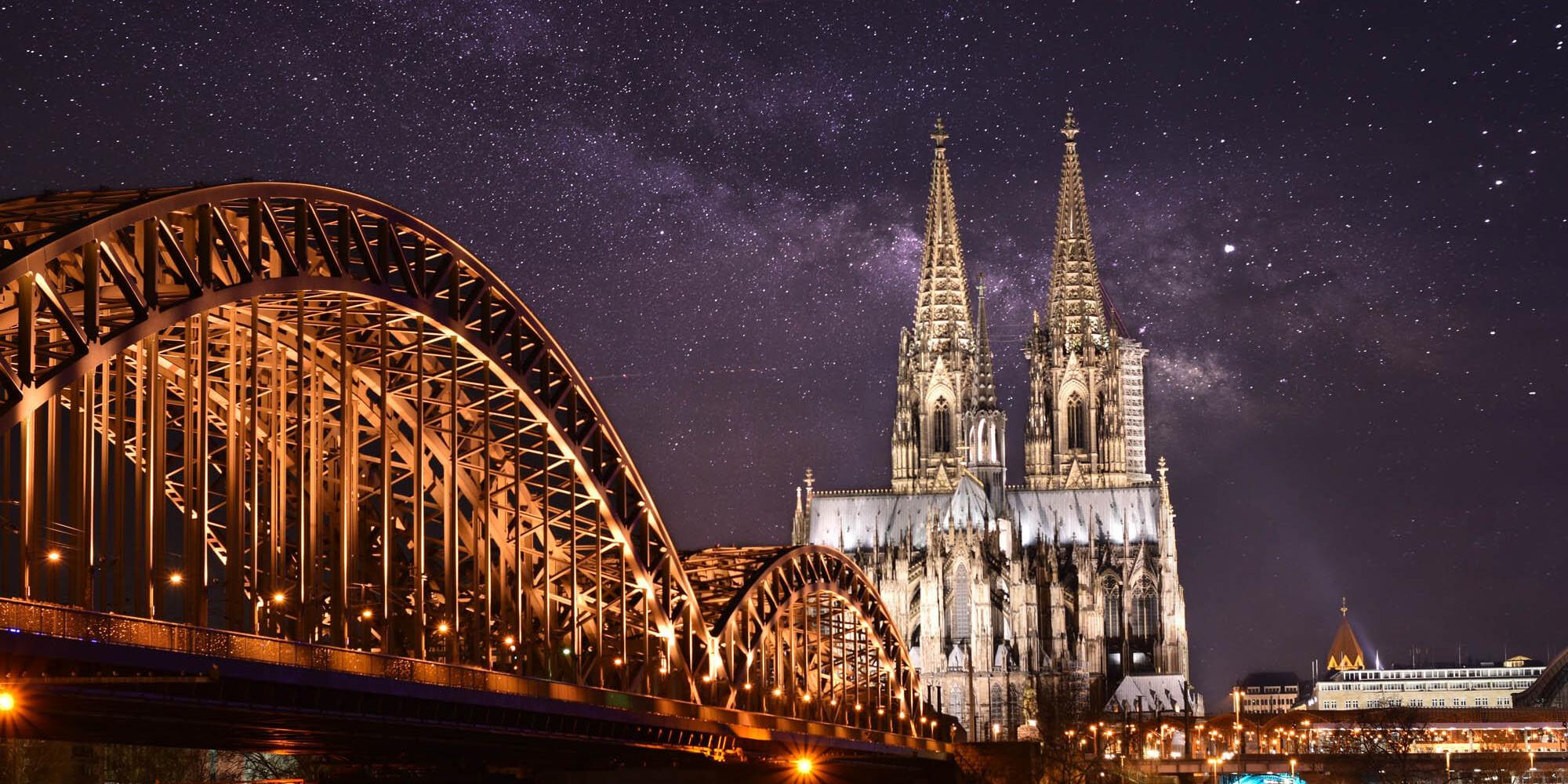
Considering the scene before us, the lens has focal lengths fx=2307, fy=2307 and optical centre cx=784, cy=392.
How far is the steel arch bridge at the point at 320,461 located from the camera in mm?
42000

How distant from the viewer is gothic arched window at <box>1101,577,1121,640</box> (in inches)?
7687

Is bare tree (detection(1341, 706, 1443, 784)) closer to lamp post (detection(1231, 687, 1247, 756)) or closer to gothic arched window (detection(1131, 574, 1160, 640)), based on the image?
lamp post (detection(1231, 687, 1247, 756))

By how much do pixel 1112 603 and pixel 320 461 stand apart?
485ft

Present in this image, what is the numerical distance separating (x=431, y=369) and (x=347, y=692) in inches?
692

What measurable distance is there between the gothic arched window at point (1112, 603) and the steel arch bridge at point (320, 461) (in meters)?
103

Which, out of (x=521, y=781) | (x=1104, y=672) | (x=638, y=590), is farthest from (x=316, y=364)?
(x=1104, y=672)

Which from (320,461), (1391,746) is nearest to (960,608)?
(1391,746)

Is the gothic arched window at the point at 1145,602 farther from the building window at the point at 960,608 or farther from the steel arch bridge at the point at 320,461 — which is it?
the steel arch bridge at the point at 320,461

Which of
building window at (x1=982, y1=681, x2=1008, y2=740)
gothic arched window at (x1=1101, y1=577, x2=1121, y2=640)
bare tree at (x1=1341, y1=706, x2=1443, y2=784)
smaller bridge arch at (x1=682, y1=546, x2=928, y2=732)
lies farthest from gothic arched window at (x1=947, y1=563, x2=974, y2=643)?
smaller bridge arch at (x1=682, y1=546, x2=928, y2=732)

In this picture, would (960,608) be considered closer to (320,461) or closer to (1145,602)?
(1145,602)

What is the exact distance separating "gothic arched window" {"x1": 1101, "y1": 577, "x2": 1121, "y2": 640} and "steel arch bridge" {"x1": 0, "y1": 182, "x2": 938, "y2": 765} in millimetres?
102938

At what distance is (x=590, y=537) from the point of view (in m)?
82.9

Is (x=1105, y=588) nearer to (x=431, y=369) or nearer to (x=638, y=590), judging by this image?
(x=638, y=590)

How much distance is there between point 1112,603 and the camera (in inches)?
7717
